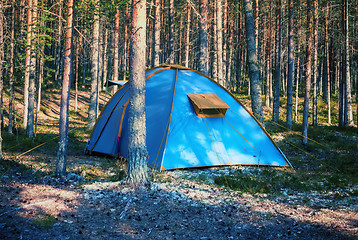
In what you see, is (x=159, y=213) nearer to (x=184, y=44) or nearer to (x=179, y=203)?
(x=179, y=203)

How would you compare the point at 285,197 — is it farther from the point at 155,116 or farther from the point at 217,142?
the point at 155,116

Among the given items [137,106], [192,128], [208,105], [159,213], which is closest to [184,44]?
[208,105]

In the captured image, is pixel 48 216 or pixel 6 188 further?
pixel 6 188

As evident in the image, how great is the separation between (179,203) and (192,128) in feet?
12.8

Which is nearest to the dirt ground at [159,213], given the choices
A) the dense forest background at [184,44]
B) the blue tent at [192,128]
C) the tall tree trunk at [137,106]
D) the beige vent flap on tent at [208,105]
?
the tall tree trunk at [137,106]

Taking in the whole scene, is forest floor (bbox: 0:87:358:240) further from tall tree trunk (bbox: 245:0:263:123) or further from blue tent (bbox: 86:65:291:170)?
tall tree trunk (bbox: 245:0:263:123)

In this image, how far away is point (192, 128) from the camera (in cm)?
983

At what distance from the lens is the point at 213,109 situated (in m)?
10.2

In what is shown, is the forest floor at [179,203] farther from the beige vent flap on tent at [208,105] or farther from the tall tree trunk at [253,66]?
the tall tree trunk at [253,66]

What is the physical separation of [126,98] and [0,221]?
6.67 m

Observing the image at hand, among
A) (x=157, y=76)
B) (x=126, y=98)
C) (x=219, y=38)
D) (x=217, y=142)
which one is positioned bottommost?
(x=217, y=142)

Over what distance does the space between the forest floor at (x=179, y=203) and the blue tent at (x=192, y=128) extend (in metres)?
0.53

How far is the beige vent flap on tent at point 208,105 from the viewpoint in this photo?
968cm

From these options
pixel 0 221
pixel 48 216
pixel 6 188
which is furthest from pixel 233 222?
pixel 6 188
